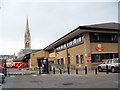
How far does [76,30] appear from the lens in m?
36.5

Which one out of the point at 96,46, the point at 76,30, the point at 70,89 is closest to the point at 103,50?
the point at 96,46

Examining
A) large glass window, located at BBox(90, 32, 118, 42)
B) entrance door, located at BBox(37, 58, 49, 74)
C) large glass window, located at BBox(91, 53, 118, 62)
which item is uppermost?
large glass window, located at BBox(90, 32, 118, 42)

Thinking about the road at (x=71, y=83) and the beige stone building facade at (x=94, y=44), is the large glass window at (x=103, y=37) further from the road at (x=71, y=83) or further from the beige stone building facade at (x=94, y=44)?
the road at (x=71, y=83)

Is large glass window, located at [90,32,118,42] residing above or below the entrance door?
above

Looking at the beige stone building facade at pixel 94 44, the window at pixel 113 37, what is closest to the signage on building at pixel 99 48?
the beige stone building facade at pixel 94 44

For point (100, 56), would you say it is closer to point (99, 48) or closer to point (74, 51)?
point (99, 48)

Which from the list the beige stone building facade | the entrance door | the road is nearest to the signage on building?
the beige stone building facade

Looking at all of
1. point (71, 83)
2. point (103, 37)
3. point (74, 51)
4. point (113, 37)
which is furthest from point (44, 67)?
point (71, 83)

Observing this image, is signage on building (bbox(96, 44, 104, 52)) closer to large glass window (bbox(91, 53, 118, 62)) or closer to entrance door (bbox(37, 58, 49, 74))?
large glass window (bbox(91, 53, 118, 62))

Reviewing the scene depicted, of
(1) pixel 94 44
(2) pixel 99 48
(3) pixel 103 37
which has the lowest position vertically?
(2) pixel 99 48

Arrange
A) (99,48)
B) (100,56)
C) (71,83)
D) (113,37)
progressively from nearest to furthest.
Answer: (71,83), (99,48), (100,56), (113,37)

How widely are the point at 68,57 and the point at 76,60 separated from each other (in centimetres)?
505

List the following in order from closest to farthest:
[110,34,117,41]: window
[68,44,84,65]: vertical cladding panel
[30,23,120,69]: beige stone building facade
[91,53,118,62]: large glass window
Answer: [30,23,120,69]: beige stone building facade < [91,53,118,62]: large glass window < [68,44,84,65]: vertical cladding panel < [110,34,117,41]: window

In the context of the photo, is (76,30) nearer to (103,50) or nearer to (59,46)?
(103,50)
